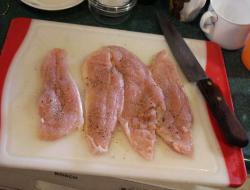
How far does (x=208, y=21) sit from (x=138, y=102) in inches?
11.4

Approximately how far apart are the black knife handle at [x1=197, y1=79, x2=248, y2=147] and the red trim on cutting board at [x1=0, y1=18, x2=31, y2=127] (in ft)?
1.41

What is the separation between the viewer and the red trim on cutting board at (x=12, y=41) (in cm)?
90

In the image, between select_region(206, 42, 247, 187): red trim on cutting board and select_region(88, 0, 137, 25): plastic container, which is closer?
select_region(206, 42, 247, 187): red trim on cutting board

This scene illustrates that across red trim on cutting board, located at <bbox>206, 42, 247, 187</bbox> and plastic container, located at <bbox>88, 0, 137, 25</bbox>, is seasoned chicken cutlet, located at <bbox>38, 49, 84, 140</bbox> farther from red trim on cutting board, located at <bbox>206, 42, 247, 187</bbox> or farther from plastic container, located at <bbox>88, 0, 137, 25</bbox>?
red trim on cutting board, located at <bbox>206, 42, 247, 187</bbox>

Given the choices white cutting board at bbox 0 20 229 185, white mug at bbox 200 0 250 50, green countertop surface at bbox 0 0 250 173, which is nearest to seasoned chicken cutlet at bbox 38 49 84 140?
white cutting board at bbox 0 20 229 185

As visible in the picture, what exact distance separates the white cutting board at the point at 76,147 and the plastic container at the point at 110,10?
14 cm

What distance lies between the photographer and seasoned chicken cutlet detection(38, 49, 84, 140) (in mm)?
822

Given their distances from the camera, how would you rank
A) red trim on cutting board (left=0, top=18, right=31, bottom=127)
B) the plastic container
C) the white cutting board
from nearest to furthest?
the white cutting board
red trim on cutting board (left=0, top=18, right=31, bottom=127)
the plastic container

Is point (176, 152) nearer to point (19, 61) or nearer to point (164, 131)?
point (164, 131)

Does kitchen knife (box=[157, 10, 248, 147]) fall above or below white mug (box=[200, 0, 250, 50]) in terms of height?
below

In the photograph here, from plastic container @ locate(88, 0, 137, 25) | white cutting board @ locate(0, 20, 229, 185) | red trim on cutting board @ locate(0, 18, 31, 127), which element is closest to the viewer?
white cutting board @ locate(0, 20, 229, 185)

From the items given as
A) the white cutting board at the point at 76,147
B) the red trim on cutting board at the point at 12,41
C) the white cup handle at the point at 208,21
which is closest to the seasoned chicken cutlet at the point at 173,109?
the white cutting board at the point at 76,147

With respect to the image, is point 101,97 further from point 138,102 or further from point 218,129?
point 218,129

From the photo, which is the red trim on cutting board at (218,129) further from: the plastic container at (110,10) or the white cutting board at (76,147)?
the plastic container at (110,10)
